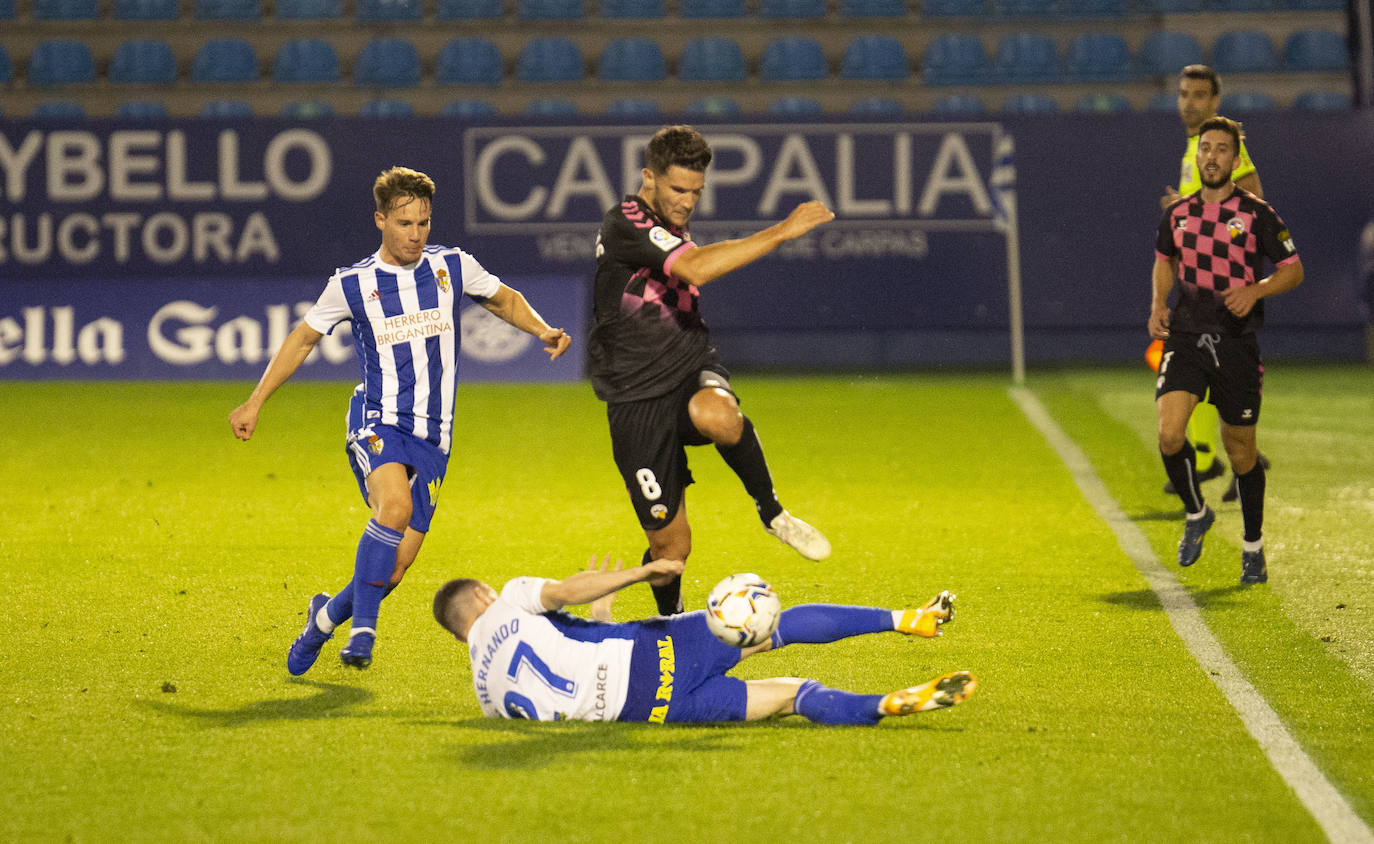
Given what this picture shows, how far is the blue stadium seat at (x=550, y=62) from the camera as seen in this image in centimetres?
1820

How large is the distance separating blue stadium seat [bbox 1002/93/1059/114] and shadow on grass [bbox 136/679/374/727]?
14.2 m

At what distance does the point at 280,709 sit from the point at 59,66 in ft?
49.7

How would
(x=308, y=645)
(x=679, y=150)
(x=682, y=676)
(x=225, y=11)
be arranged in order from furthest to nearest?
(x=225, y=11) < (x=308, y=645) < (x=679, y=150) < (x=682, y=676)

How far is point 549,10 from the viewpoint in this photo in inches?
737

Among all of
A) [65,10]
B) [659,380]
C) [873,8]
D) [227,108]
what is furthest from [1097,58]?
[659,380]

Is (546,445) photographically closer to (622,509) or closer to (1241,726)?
(622,509)

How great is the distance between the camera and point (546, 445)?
11672 mm

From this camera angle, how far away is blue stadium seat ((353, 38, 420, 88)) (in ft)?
59.8

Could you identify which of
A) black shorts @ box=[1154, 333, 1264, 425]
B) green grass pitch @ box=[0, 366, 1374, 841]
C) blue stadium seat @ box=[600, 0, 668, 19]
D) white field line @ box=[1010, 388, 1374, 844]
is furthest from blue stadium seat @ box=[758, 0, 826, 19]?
black shorts @ box=[1154, 333, 1264, 425]

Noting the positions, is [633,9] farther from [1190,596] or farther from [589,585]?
[589,585]

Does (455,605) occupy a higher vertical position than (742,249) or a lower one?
lower

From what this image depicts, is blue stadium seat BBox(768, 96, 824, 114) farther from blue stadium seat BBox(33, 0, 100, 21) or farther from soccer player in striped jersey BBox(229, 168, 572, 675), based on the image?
soccer player in striped jersey BBox(229, 168, 572, 675)

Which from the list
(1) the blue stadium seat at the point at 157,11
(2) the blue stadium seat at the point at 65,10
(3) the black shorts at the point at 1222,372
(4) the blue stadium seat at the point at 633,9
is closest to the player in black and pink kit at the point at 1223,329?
(3) the black shorts at the point at 1222,372

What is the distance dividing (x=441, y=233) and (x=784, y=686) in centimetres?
1241
